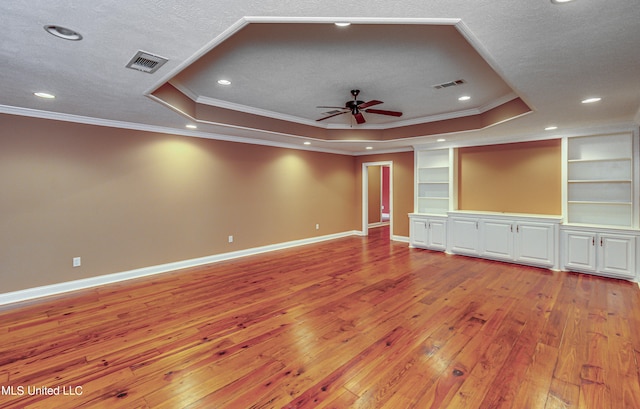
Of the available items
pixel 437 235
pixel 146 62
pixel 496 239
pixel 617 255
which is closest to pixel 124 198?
pixel 146 62

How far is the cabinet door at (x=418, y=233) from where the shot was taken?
261 inches

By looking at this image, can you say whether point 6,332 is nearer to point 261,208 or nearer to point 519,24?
point 261,208

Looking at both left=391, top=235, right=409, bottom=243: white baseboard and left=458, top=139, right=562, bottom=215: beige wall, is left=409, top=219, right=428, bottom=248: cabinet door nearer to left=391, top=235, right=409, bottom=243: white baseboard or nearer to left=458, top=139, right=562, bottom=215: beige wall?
left=391, top=235, right=409, bottom=243: white baseboard

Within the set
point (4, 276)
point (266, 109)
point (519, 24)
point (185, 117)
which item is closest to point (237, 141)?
point (266, 109)

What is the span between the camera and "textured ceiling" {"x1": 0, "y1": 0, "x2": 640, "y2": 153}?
169cm

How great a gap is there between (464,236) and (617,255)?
219 cm

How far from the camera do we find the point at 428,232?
6.57 m

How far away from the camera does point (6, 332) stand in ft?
9.54

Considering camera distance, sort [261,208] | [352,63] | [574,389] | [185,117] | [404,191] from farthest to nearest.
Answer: [404,191] → [261,208] → [185,117] → [352,63] → [574,389]

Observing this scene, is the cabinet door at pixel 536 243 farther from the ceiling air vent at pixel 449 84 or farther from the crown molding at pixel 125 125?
the crown molding at pixel 125 125

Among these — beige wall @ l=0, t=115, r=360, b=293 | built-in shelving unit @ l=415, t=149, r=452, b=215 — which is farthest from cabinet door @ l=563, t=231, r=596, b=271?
beige wall @ l=0, t=115, r=360, b=293

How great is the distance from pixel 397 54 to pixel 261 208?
13.7 feet

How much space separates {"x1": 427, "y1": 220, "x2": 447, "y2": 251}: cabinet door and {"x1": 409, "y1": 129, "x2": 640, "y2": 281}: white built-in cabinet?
13 centimetres

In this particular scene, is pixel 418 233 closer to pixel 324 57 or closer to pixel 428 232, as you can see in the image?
pixel 428 232
